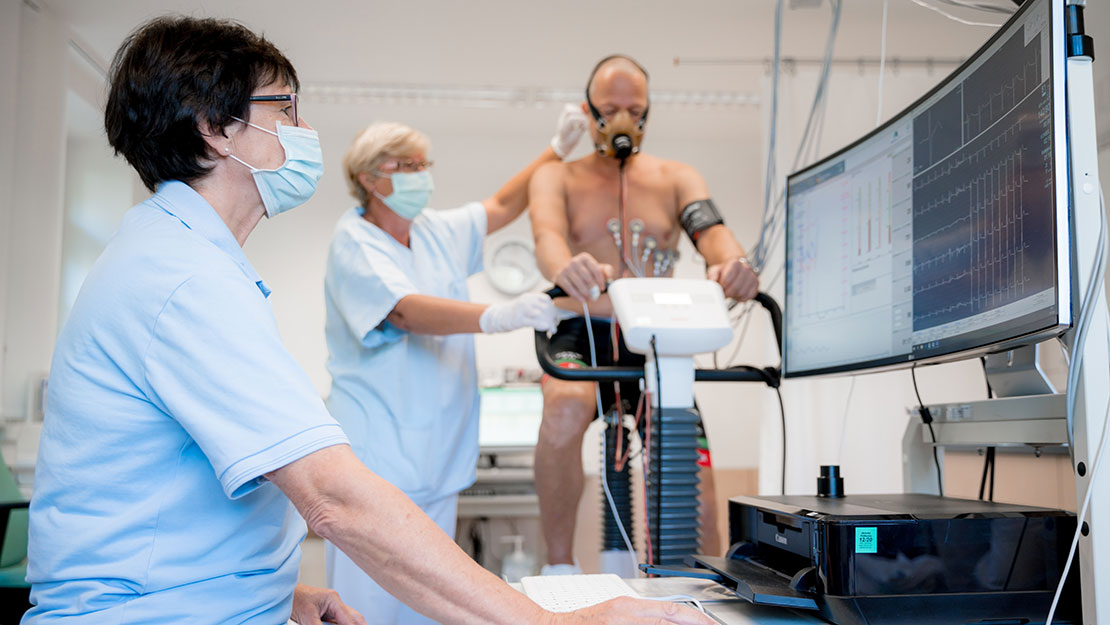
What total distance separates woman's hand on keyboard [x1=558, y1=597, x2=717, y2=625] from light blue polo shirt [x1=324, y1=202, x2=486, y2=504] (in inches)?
58.1

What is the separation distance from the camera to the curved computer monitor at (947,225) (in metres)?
0.90

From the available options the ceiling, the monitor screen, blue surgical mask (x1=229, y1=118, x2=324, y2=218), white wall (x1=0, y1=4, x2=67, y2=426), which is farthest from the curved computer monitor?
white wall (x1=0, y1=4, x2=67, y2=426)

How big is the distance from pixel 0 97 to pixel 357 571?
8.46 feet

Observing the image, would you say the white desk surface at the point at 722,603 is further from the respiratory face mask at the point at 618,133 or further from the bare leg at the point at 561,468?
the respiratory face mask at the point at 618,133

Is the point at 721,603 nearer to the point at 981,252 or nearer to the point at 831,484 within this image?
the point at 831,484

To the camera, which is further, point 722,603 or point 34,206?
point 34,206

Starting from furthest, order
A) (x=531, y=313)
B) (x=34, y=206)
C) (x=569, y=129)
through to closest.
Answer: (x=34, y=206), (x=569, y=129), (x=531, y=313)

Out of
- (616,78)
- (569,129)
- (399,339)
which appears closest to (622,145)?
(616,78)

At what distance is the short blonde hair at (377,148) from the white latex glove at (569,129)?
41cm

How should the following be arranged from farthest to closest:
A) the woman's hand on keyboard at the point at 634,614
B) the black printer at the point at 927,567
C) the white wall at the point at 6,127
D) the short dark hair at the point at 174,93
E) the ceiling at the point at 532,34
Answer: the ceiling at the point at 532,34, the white wall at the point at 6,127, the short dark hair at the point at 174,93, the black printer at the point at 927,567, the woman's hand on keyboard at the point at 634,614

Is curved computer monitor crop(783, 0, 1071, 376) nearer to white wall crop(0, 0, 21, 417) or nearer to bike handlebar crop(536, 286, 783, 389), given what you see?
bike handlebar crop(536, 286, 783, 389)

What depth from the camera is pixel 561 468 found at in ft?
7.18

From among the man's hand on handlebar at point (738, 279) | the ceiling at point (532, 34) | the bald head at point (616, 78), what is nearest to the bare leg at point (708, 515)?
the man's hand on handlebar at point (738, 279)

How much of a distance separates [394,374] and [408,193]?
52cm
